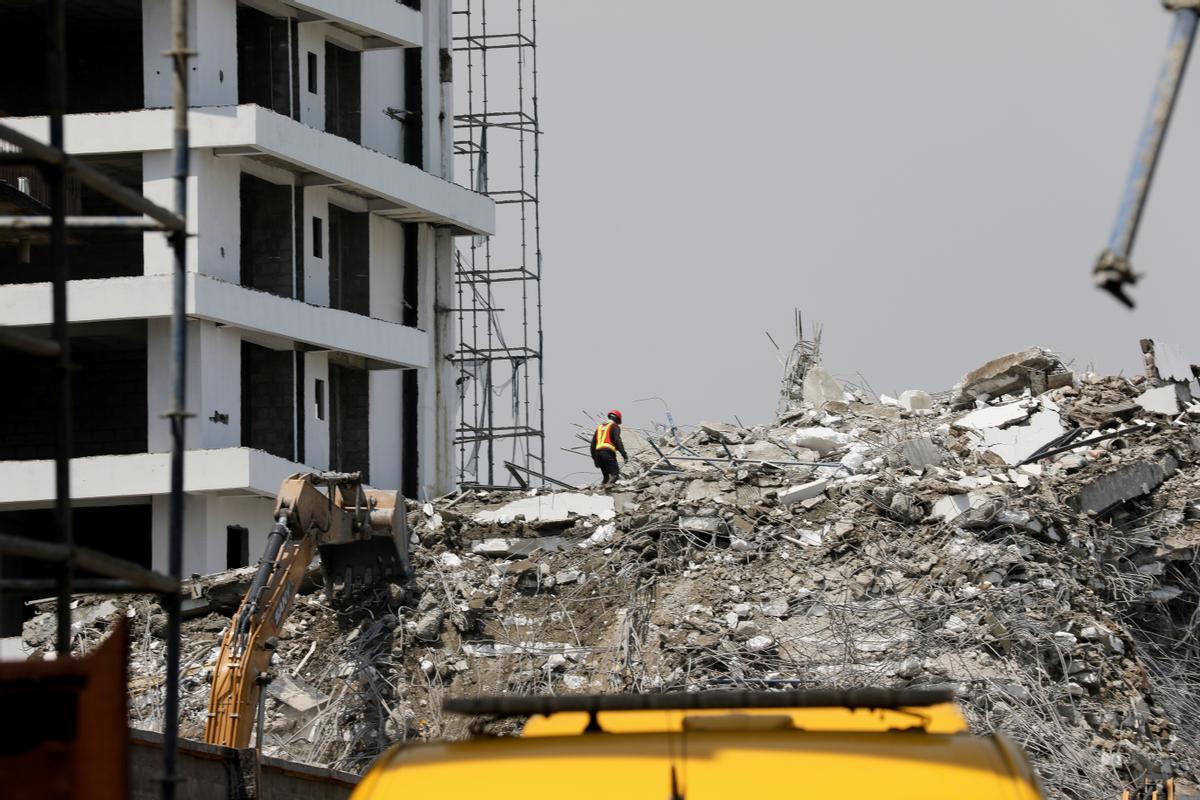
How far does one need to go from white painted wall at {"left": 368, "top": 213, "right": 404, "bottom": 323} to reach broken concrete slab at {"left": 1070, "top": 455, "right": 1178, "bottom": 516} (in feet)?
53.4

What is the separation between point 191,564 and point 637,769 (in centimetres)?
2655

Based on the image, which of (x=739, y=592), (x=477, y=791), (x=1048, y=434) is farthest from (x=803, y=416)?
(x=477, y=791)

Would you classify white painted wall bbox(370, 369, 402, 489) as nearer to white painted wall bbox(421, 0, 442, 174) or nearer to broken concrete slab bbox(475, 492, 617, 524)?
white painted wall bbox(421, 0, 442, 174)

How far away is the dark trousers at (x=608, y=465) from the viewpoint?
2581 centimetres

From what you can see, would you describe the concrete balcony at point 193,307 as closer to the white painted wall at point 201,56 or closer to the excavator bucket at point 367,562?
→ the white painted wall at point 201,56

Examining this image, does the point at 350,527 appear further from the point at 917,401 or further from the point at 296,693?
the point at 917,401

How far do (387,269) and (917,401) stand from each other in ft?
38.1

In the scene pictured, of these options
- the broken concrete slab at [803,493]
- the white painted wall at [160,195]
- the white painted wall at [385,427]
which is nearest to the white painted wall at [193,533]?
the white painted wall at [160,195]

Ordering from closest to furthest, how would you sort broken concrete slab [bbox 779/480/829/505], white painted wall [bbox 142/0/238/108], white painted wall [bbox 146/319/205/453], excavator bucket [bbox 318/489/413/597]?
excavator bucket [bbox 318/489/413/597] → broken concrete slab [bbox 779/480/829/505] → white painted wall [bbox 146/319/205/453] → white painted wall [bbox 142/0/238/108]

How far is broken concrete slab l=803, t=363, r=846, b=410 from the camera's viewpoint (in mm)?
30500

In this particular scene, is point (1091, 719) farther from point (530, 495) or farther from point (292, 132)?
point (292, 132)

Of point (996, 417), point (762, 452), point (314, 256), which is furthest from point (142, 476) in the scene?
point (996, 417)

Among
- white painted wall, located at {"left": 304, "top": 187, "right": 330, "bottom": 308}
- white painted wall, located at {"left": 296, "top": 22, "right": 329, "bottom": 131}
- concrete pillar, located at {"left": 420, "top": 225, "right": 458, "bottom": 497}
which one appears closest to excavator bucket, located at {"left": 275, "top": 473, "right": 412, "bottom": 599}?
white painted wall, located at {"left": 304, "top": 187, "right": 330, "bottom": 308}

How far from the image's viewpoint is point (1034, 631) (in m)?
20.5
